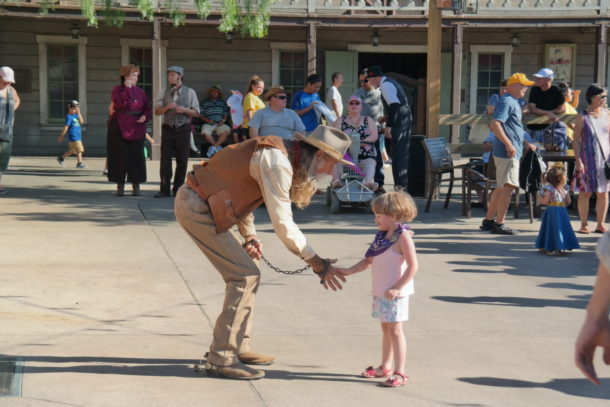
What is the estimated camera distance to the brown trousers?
229 inches

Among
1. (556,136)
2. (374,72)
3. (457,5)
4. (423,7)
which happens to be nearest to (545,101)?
(556,136)

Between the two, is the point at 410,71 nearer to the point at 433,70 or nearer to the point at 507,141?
the point at 433,70

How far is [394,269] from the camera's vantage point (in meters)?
5.74

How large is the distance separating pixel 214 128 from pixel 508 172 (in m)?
11.4

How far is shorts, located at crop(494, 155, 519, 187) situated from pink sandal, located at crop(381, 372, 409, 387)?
19.8 feet

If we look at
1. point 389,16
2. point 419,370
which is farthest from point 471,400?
point 389,16

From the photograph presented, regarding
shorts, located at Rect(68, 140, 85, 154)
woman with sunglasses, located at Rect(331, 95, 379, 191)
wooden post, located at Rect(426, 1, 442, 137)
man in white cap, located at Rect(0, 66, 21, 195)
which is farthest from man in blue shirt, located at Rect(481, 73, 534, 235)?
shorts, located at Rect(68, 140, 85, 154)

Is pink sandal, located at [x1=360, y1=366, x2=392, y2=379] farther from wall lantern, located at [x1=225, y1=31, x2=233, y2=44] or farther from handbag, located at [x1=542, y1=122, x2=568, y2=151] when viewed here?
wall lantern, located at [x1=225, y1=31, x2=233, y2=44]

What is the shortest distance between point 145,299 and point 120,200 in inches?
245

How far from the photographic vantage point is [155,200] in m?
14.1

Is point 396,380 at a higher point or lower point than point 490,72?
lower

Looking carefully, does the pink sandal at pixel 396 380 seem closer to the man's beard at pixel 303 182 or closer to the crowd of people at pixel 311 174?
the crowd of people at pixel 311 174

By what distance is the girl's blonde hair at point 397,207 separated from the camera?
5688 millimetres

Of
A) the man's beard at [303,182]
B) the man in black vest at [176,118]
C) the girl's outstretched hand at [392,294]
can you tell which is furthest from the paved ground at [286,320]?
the man in black vest at [176,118]
